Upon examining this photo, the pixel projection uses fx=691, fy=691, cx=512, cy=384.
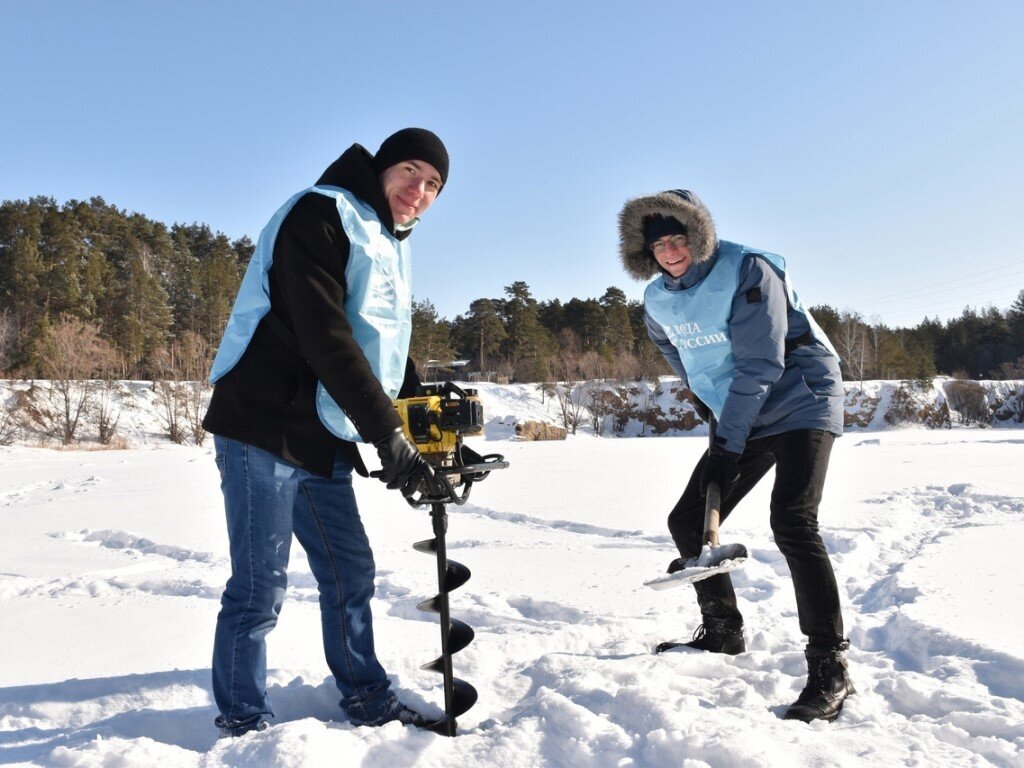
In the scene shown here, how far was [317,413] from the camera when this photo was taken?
2207 millimetres

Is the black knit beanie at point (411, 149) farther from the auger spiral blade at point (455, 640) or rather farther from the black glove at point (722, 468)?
the auger spiral blade at point (455, 640)

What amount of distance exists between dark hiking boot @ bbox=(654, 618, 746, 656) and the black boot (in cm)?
54

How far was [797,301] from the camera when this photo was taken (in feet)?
9.05

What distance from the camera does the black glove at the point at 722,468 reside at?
2.63m

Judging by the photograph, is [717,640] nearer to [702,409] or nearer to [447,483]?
[702,409]

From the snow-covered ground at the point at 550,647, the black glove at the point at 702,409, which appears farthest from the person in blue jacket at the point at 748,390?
the snow-covered ground at the point at 550,647

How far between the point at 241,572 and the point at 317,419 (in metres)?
0.51

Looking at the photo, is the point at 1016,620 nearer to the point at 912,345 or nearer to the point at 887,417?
the point at 887,417

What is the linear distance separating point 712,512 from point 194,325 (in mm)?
42250

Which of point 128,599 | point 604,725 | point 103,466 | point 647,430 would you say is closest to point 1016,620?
point 604,725

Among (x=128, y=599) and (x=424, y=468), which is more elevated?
(x=424, y=468)

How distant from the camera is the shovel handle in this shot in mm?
2592

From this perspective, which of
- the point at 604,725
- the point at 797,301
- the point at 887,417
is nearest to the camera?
the point at 604,725

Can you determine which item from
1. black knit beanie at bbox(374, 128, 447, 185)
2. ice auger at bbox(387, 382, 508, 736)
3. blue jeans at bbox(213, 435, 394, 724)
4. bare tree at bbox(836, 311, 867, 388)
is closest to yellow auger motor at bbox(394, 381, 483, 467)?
ice auger at bbox(387, 382, 508, 736)
